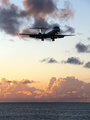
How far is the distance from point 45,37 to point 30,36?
819 cm

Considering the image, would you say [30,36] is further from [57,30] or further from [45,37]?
[57,30]

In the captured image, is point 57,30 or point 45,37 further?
point 45,37

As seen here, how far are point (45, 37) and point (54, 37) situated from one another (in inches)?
191

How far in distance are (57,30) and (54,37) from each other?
25.0 feet

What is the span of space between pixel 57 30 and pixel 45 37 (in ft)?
33.4

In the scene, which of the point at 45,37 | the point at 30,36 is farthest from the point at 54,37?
the point at 30,36

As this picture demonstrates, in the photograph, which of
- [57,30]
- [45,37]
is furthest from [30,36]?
[57,30]

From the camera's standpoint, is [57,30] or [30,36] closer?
[57,30]

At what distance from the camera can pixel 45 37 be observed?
113 meters

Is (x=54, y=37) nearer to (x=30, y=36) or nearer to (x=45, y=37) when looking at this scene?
(x=45, y=37)

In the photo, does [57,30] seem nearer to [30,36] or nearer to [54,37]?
[54,37]

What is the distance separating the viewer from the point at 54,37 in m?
112

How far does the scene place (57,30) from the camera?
345ft
